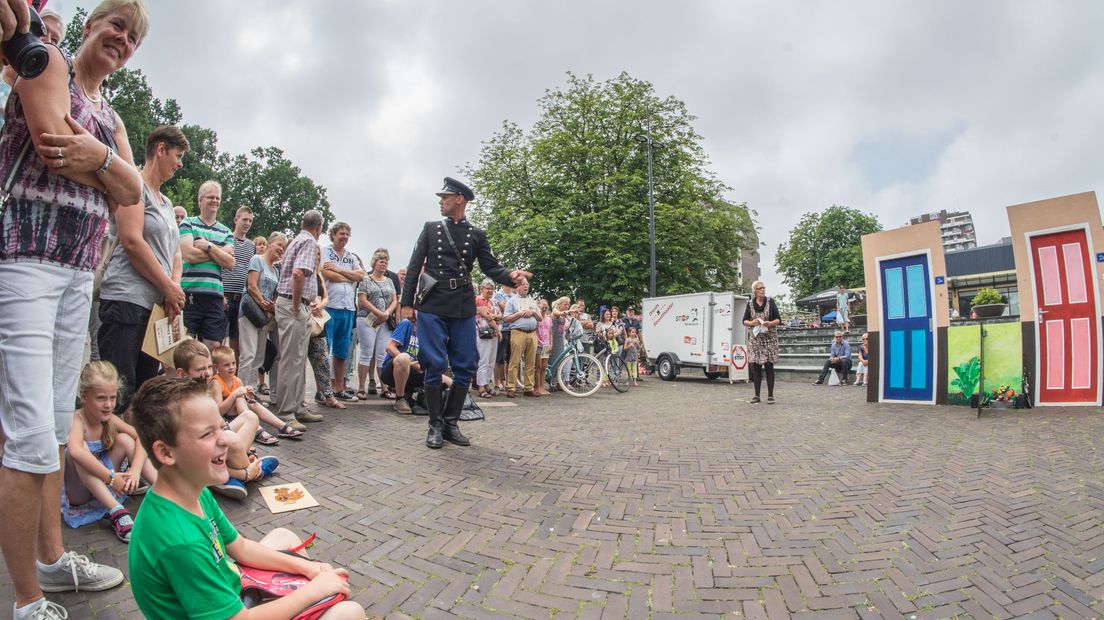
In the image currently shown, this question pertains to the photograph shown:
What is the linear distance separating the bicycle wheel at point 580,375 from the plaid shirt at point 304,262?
580 centimetres

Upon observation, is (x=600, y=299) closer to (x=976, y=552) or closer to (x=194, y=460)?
(x=976, y=552)

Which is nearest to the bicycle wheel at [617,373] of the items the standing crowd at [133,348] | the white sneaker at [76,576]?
the standing crowd at [133,348]

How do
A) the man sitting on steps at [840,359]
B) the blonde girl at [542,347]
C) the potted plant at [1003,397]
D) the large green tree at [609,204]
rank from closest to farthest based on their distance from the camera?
the potted plant at [1003,397]
the blonde girl at [542,347]
the man sitting on steps at [840,359]
the large green tree at [609,204]

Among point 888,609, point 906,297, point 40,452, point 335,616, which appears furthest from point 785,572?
point 906,297

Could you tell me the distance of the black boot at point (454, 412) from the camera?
4773 millimetres

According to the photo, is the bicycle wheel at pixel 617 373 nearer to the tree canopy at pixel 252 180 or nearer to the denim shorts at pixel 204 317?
the denim shorts at pixel 204 317

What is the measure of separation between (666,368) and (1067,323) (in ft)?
30.8

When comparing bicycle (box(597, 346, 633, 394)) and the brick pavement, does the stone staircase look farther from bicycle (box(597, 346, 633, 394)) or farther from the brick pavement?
the brick pavement

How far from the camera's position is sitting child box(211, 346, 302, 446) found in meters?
3.90

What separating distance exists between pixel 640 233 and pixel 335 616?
849 inches

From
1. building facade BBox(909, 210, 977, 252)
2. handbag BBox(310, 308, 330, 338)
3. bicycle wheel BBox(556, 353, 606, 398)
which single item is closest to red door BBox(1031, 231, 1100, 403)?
bicycle wheel BBox(556, 353, 606, 398)

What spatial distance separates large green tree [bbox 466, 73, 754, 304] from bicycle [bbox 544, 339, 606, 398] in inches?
447

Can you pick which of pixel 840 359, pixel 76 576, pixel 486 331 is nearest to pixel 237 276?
pixel 486 331

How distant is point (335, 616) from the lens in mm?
1568
